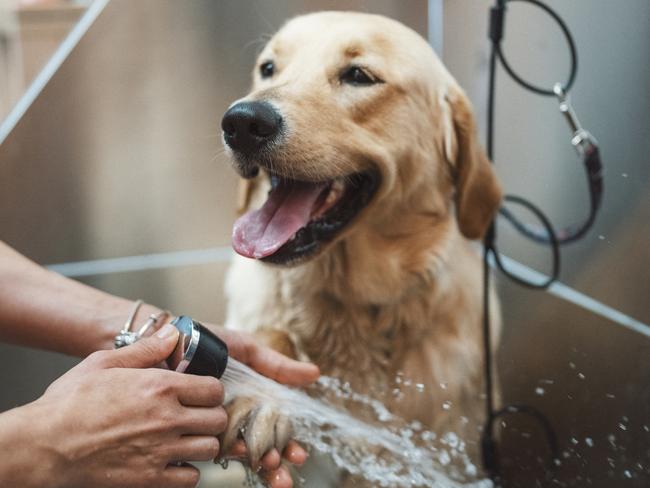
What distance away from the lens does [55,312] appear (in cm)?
104

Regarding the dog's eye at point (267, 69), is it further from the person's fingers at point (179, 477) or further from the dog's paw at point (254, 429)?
the person's fingers at point (179, 477)

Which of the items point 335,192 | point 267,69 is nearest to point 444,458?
point 335,192

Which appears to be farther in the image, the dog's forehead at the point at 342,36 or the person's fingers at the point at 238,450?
the dog's forehead at the point at 342,36

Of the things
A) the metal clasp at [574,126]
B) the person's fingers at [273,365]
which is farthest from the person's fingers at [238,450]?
the metal clasp at [574,126]

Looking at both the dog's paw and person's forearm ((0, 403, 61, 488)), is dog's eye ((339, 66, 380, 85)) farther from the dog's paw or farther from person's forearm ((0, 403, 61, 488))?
person's forearm ((0, 403, 61, 488))

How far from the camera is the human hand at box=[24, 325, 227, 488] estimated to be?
733 mm

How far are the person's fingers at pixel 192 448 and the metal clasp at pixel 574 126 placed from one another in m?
0.84

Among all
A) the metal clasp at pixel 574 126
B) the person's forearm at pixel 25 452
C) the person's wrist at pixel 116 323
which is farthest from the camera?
the metal clasp at pixel 574 126

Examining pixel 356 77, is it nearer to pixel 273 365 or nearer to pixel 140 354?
pixel 273 365

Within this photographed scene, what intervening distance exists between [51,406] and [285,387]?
404mm

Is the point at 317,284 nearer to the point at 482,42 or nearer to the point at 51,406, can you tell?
the point at 482,42

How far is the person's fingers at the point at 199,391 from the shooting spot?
0.79m

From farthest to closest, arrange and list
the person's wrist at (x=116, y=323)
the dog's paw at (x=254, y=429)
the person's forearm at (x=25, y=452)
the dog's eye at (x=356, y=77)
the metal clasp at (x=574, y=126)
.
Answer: the metal clasp at (x=574, y=126) < the dog's eye at (x=356, y=77) < the person's wrist at (x=116, y=323) < the dog's paw at (x=254, y=429) < the person's forearm at (x=25, y=452)

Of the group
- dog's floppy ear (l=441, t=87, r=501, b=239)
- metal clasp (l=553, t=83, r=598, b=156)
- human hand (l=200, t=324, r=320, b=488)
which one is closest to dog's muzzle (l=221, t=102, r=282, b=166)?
human hand (l=200, t=324, r=320, b=488)
